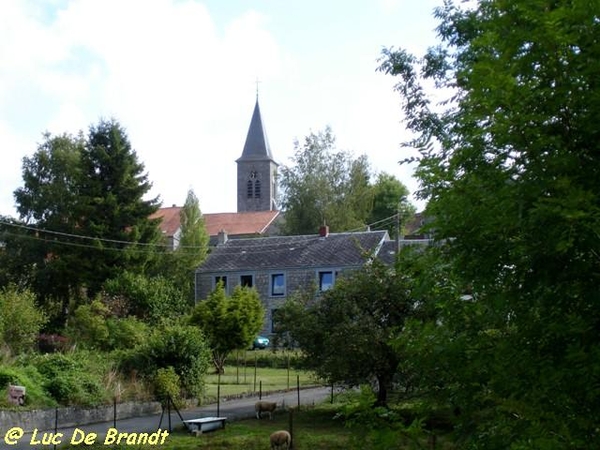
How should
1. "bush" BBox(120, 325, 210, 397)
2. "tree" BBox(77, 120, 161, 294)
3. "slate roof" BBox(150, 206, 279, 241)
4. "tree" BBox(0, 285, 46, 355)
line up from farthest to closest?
1. "slate roof" BBox(150, 206, 279, 241)
2. "tree" BBox(77, 120, 161, 294)
3. "tree" BBox(0, 285, 46, 355)
4. "bush" BBox(120, 325, 210, 397)

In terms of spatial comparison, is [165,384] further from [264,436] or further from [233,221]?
[233,221]

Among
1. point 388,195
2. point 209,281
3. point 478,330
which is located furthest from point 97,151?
point 478,330

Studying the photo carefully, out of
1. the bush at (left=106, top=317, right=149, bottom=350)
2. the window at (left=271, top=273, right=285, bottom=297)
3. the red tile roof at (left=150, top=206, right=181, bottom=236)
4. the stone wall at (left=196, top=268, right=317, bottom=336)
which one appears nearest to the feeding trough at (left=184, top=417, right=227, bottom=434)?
the bush at (left=106, top=317, right=149, bottom=350)

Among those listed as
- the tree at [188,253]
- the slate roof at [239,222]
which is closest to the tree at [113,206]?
A: the tree at [188,253]

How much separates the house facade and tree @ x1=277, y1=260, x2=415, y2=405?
28423 millimetres

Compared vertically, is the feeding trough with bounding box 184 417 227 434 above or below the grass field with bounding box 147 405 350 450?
above

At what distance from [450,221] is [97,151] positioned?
49.5 m

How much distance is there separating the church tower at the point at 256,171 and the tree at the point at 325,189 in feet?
152

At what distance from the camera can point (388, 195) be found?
69938 millimetres

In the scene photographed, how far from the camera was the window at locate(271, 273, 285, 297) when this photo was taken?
5331 cm

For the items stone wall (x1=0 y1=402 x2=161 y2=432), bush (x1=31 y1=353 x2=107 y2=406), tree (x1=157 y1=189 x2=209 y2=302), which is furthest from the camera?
tree (x1=157 y1=189 x2=209 y2=302)

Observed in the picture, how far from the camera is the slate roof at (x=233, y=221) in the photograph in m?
89.6

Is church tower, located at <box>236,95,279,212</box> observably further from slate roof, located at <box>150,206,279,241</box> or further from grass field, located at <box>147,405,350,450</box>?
grass field, located at <box>147,405,350,450</box>

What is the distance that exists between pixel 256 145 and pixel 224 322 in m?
77.1
